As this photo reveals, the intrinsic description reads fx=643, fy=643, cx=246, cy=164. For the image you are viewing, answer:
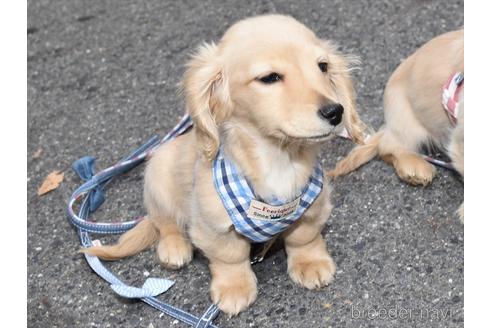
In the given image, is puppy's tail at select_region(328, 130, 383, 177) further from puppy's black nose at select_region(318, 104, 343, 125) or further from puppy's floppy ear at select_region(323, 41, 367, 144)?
puppy's black nose at select_region(318, 104, 343, 125)

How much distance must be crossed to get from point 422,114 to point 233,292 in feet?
4.40

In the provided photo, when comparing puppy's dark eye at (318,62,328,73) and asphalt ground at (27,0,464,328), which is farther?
asphalt ground at (27,0,464,328)

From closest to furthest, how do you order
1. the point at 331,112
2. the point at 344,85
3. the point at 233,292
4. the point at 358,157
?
the point at 331,112 → the point at 344,85 → the point at 233,292 → the point at 358,157

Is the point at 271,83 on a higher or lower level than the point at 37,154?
higher

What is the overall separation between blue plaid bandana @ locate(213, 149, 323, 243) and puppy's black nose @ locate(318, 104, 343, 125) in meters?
0.44

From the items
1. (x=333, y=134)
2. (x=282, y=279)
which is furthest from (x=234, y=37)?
(x=282, y=279)

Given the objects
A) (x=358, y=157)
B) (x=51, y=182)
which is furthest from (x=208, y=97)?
(x=51, y=182)

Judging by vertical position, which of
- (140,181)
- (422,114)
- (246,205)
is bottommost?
(140,181)

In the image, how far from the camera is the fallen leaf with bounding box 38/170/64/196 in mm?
3426

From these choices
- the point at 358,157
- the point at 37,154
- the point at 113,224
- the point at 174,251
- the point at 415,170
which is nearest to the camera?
the point at 174,251

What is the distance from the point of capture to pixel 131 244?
287 centimetres

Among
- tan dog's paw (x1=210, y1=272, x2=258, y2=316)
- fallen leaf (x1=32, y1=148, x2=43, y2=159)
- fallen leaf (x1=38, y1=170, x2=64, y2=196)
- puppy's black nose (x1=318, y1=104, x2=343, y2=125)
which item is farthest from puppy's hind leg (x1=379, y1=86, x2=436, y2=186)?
fallen leaf (x1=32, y1=148, x2=43, y2=159)

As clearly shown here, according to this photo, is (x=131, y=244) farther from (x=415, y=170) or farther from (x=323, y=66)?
(x=415, y=170)

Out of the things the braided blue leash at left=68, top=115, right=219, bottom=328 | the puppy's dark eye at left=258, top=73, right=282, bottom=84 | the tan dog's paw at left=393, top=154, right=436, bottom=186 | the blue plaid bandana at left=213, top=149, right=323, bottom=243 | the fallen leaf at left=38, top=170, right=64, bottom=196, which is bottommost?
the fallen leaf at left=38, top=170, right=64, bottom=196
